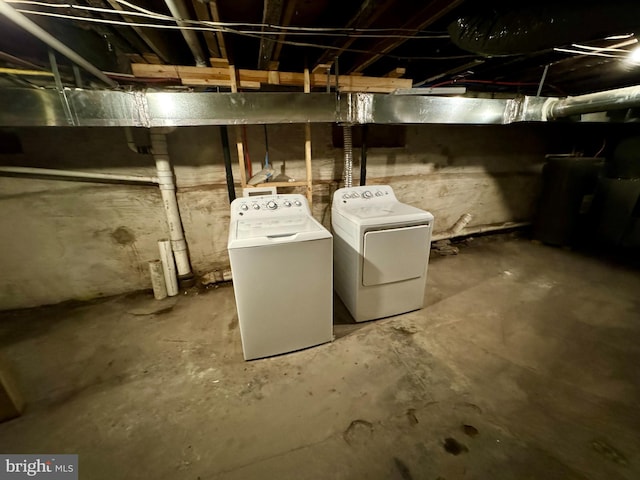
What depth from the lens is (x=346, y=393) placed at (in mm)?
1514

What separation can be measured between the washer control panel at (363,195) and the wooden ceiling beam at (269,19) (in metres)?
1.11

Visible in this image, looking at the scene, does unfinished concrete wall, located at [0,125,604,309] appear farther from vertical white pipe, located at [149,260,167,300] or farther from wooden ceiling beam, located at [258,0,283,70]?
wooden ceiling beam, located at [258,0,283,70]

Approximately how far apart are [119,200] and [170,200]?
435 mm

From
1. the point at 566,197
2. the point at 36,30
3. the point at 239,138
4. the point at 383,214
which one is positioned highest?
the point at 36,30

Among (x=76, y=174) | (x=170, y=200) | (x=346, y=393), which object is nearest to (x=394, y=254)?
(x=346, y=393)

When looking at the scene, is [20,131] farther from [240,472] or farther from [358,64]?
[240,472]

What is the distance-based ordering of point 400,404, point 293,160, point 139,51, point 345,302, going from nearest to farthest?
1. point 400,404
2. point 139,51
3. point 345,302
4. point 293,160

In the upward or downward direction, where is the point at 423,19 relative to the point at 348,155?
upward

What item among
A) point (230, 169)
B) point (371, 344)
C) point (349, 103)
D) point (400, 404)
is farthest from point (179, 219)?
point (400, 404)

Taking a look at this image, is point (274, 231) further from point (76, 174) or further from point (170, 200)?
point (76, 174)

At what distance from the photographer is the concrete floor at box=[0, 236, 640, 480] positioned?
1188 mm

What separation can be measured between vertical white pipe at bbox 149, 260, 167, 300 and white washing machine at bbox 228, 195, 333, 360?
1.06m

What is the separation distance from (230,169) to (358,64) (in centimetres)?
139

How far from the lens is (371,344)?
1881 millimetres
